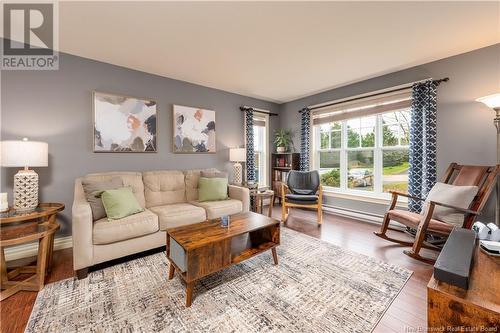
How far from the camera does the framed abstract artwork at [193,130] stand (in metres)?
3.50

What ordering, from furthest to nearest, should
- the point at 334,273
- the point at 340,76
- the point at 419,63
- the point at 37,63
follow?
1. the point at 340,76
2. the point at 419,63
3. the point at 37,63
4. the point at 334,273

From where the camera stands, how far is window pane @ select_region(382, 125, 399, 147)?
136 inches

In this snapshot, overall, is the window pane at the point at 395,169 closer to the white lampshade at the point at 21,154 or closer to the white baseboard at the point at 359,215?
the white baseboard at the point at 359,215

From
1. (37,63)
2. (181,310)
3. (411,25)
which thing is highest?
(411,25)

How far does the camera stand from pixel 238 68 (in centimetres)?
310

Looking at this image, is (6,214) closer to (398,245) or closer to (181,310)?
(181,310)

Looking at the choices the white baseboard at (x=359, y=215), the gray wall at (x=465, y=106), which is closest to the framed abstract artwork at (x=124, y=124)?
the white baseboard at (x=359, y=215)

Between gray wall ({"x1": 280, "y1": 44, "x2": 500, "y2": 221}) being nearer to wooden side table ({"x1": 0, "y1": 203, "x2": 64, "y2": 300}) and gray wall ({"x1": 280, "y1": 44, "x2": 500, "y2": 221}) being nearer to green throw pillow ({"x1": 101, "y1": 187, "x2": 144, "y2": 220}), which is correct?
green throw pillow ({"x1": 101, "y1": 187, "x2": 144, "y2": 220})

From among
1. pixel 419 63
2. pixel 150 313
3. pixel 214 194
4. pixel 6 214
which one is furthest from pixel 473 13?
pixel 6 214

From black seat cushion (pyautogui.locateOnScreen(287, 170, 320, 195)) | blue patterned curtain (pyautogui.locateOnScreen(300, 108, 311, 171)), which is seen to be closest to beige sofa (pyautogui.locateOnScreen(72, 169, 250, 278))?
black seat cushion (pyautogui.locateOnScreen(287, 170, 320, 195))

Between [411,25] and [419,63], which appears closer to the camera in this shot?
[411,25]

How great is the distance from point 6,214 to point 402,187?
16.5 feet

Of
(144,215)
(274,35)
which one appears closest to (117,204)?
(144,215)

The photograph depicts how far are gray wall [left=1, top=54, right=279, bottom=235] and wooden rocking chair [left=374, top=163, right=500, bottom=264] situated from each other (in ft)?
11.4
